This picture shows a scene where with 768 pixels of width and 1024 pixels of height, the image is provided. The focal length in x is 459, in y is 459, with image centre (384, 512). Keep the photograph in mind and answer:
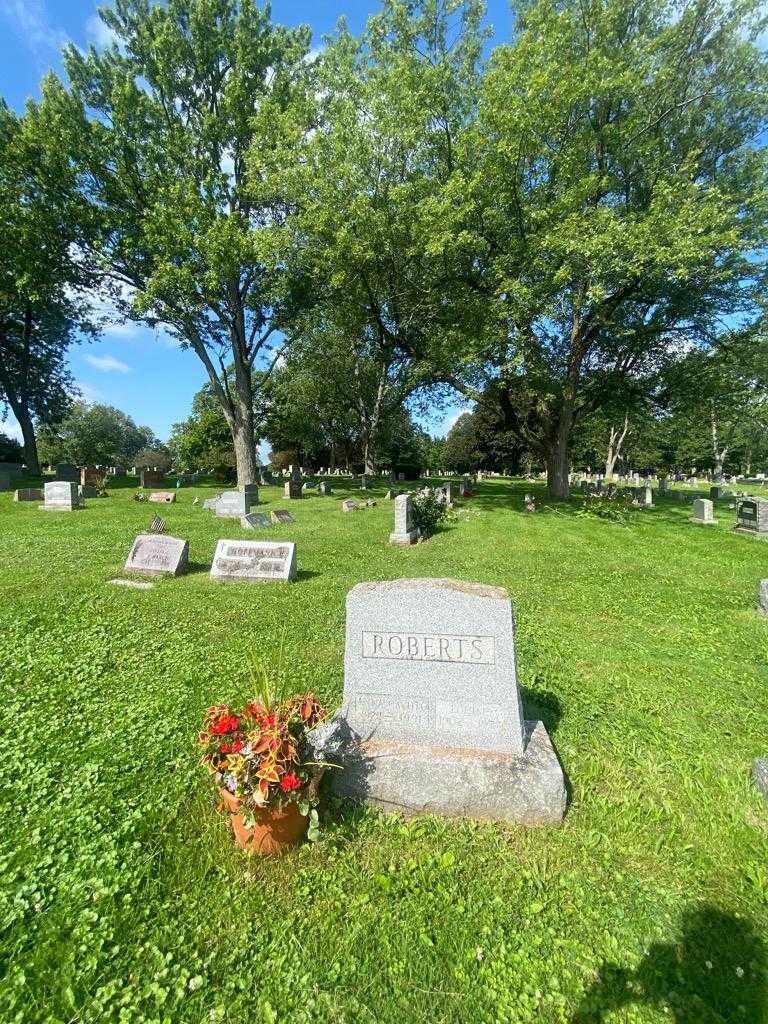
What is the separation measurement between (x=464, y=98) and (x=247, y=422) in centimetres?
1831

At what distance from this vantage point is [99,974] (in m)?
2.25

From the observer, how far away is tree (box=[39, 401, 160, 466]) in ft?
203

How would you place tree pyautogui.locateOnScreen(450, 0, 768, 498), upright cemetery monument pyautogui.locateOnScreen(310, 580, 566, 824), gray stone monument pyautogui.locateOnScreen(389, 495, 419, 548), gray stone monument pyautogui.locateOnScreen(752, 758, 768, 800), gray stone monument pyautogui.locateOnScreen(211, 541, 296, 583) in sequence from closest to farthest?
1. upright cemetery monument pyautogui.locateOnScreen(310, 580, 566, 824)
2. gray stone monument pyautogui.locateOnScreen(752, 758, 768, 800)
3. gray stone monument pyautogui.locateOnScreen(211, 541, 296, 583)
4. gray stone monument pyautogui.locateOnScreen(389, 495, 419, 548)
5. tree pyautogui.locateOnScreen(450, 0, 768, 498)

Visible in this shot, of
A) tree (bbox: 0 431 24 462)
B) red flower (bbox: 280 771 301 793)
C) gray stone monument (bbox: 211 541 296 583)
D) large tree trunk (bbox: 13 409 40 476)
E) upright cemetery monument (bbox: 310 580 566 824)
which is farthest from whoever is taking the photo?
tree (bbox: 0 431 24 462)

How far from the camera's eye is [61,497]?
18.4 metres

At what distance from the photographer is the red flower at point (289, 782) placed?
8.93ft

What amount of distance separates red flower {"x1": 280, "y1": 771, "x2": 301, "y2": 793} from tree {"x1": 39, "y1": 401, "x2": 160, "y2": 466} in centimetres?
6304

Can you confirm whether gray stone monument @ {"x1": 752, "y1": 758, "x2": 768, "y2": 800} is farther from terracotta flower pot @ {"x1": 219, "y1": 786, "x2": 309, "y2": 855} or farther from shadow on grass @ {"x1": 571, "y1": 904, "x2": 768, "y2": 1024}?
terracotta flower pot @ {"x1": 219, "y1": 786, "x2": 309, "y2": 855}

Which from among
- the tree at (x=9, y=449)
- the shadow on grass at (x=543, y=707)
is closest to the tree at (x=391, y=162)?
the shadow on grass at (x=543, y=707)

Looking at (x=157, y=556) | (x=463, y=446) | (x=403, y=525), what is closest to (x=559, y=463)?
(x=403, y=525)

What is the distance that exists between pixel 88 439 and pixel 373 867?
75.7m

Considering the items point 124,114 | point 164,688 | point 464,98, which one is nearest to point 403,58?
point 464,98

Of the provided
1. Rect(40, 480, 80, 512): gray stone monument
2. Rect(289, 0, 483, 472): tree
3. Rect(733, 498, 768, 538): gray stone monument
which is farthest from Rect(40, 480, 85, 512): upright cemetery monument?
Rect(733, 498, 768, 538): gray stone monument

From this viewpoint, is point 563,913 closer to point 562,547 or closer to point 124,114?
point 562,547
